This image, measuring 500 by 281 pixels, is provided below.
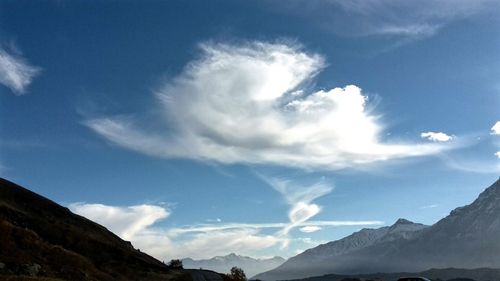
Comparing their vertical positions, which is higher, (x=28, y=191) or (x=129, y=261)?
(x=28, y=191)

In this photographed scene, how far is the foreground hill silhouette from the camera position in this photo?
177ft

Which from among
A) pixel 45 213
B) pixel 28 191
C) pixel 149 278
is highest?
pixel 28 191

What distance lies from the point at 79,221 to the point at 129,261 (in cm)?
3236

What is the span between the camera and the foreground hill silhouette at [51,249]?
177 ft

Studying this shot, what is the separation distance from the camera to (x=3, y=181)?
120m

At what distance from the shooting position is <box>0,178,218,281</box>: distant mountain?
53856 millimetres

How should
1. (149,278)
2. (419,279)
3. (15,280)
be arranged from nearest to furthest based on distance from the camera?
(15,280) → (419,279) → (149,278)

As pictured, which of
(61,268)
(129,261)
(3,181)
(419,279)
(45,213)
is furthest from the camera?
(3,181)

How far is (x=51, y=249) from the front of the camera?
202 feet

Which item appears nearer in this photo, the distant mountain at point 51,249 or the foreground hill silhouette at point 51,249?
the distant mountain at point 51,249

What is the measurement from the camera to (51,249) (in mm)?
61719

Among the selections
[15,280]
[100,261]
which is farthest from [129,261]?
[15,280]

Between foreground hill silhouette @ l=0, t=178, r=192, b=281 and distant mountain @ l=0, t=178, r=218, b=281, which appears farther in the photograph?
foreground hill silhouette @ l=0, t=178, r=192, b=281

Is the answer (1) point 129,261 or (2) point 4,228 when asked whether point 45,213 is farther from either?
(2) point 4,228
